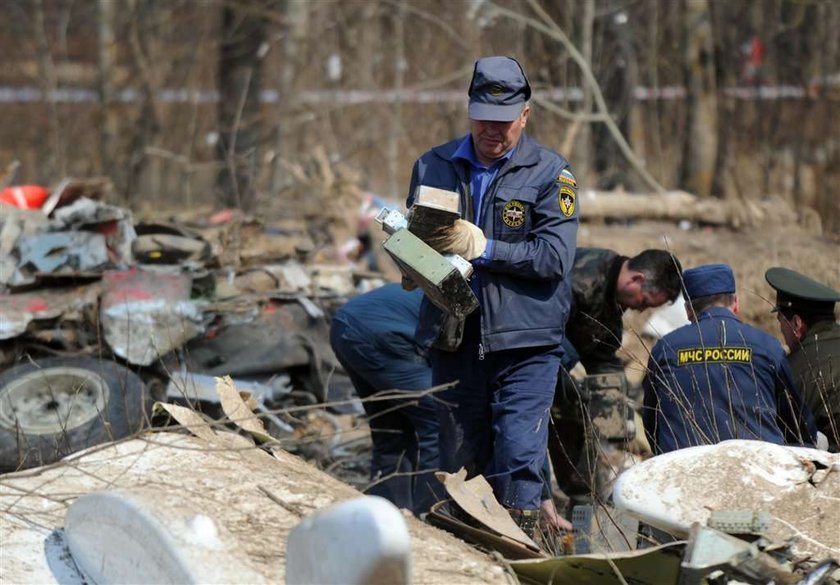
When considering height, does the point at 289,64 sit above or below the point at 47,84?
above

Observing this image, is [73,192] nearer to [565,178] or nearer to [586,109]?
[565,178]

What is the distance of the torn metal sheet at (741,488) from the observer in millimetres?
3652

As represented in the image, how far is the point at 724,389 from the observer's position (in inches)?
192

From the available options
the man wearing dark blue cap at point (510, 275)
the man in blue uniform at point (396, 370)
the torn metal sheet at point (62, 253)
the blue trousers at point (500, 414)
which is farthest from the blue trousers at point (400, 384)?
the torn metal sheet at point (62, 253)

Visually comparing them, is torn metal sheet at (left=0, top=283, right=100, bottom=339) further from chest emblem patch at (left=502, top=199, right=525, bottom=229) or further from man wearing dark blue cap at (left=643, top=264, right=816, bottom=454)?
man wearing dark blue cap at (left=643, top=264, right=816, bottom=454)

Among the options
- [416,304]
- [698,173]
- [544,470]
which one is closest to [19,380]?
[416,304]

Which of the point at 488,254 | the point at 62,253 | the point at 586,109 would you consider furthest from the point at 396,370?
the point at 586,109

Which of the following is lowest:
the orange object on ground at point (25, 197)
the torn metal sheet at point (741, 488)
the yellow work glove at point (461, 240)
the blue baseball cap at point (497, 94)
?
the torn metal sheet at point (741, 488)

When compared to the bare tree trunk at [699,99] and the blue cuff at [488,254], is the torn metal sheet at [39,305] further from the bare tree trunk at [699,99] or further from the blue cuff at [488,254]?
the bare tree trunk at [699,99]

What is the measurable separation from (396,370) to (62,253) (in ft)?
9.86

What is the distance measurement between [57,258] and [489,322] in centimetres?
388

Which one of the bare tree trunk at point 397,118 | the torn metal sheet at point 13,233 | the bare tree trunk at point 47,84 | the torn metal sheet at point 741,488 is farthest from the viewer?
the bare tree trunk at point 47,84

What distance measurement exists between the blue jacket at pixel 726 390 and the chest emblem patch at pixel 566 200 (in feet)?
2.33

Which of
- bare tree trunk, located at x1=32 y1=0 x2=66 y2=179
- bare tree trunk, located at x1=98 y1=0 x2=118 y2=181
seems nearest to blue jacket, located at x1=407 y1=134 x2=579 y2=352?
bare tree trunk, located at x1=98 y1=0 x2=118 y2=181
